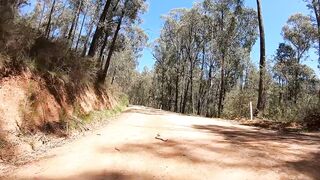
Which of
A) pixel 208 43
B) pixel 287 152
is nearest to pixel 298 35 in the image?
pixel 208 43

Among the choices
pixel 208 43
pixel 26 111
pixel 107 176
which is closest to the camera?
pixel 107 176

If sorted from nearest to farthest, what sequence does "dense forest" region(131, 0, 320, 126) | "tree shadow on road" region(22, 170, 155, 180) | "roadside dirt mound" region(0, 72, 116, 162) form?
1. "tree shadow on road" region(22, 170, 155, 180)
2. "roadside dirt mound" region(0, 72, 116, 162)
3. "dense forest" region(131, 0, 320, 126)

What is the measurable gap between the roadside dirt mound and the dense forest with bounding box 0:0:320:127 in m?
0.47

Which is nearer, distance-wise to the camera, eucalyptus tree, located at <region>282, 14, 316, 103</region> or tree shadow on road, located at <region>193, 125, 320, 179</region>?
tree shadow on road, located at <region>193, 125, 320, 179</region>

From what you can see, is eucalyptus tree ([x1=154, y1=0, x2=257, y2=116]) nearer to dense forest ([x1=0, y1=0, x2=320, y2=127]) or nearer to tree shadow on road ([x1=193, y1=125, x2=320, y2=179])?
dense forest ([x1=0, y1=0, x2=320, y2=127])

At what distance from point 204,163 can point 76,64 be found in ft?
31.0

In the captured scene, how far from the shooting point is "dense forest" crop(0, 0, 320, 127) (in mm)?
12062

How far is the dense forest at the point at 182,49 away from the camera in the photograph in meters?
12.1

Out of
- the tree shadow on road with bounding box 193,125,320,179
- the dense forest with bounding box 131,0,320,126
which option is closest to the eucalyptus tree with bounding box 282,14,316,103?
the dense forest with bounding box 131,0,320,126

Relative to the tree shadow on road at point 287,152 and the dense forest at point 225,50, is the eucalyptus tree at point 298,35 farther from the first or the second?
the tree shadow on road at point 287,152

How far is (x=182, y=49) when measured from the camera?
56656 millimetres

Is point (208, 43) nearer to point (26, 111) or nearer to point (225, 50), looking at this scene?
point (225, 50)

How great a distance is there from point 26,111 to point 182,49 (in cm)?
4838

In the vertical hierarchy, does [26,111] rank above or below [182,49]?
below
